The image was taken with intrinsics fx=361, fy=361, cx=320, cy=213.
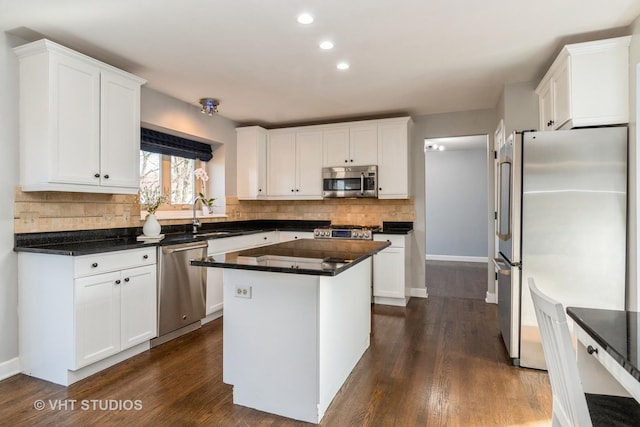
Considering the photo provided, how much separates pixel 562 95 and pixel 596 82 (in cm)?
23

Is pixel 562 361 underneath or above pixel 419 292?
above

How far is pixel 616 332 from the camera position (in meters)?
1.15

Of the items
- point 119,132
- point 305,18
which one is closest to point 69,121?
point 119,132

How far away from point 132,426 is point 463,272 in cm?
581

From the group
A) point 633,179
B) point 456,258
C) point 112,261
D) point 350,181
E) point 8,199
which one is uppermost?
point 350,181

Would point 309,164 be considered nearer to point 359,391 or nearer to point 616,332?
point 359,391

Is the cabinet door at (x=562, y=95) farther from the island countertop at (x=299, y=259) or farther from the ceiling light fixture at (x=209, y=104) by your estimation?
the ceiling light fixture at (x=209, y=104)

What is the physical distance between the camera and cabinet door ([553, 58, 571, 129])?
259 centimetres

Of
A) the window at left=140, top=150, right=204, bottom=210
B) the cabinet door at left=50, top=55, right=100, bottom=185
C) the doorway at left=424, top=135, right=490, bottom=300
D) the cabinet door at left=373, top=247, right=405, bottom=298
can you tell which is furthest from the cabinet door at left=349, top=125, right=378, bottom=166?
the doorway at left=424, top=135, right=490, bottom=300

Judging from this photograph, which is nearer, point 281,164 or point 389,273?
point 389,273

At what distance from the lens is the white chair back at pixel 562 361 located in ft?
3.54

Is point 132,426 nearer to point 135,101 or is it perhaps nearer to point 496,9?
point 135,101

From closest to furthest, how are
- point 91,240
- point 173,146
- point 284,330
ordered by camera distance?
point 284,330 < point 91,240 < point 173,146
